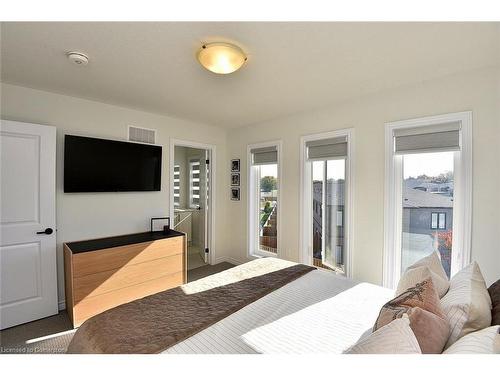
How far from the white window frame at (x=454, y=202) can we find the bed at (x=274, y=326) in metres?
0.91

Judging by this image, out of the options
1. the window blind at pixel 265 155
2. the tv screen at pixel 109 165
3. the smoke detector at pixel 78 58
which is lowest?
the tv screen at pixel 109 165

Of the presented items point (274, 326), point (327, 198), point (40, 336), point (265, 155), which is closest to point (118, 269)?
point (40, 336)

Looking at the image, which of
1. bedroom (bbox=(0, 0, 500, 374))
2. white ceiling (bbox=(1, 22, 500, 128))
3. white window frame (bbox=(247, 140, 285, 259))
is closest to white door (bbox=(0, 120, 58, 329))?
bedroom (bbox=(0, 0, 500, 374))

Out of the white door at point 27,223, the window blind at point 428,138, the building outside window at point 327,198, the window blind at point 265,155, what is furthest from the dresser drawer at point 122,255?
the window blind at point 428,138

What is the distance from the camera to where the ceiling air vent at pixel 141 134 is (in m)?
3.21

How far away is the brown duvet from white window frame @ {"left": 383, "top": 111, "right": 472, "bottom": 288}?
126 centimetres

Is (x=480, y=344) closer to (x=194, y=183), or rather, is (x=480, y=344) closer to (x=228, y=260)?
(x=228, y=260)

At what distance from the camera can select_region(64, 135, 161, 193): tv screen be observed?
2689 mm

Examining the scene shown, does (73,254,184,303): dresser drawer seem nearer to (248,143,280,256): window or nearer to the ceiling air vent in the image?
(248,143,280,256): window

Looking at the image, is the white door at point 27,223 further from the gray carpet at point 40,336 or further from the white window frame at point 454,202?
the white window frame at point 454,202

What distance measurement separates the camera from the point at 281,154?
3529 millimetres

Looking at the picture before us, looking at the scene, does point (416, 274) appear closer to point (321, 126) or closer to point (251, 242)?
point (321, 126)

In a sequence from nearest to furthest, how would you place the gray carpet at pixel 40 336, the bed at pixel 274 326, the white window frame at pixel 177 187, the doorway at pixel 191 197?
the bed at pixel 274 326 → the gray carpet at pixel 40 336 → the doorway at pixel 191 197 → the white window frame at pixel 177 187

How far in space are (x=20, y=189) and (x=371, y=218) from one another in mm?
3720
